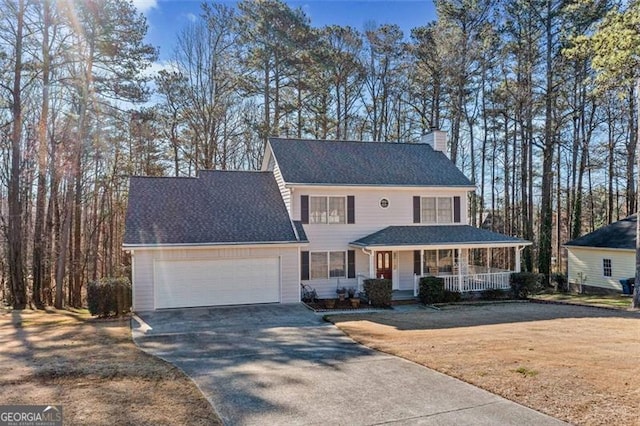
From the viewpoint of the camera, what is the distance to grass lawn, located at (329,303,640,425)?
19.5ft

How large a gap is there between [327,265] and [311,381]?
9.95 meters

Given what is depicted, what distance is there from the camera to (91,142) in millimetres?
19594

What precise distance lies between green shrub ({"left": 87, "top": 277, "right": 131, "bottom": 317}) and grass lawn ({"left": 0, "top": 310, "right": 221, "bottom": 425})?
2.20m

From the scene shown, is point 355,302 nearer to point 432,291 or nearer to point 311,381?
point 432,291

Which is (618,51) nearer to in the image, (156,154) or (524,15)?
(524,15)

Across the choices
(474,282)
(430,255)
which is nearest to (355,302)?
(430,255)

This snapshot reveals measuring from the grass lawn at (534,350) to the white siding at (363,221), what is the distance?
3.35 m

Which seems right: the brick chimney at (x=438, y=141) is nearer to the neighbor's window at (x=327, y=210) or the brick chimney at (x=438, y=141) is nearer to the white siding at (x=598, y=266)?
the neighbor's window at (x=327, y=210)

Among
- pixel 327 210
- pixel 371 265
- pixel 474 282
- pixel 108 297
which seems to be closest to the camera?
pixel 108 297

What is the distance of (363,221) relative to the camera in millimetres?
17438

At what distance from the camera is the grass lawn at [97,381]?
545 centimetres

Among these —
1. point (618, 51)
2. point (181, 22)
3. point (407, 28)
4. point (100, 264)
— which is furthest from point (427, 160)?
point (100, 264)

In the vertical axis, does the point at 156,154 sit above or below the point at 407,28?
below

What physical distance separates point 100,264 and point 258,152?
14.1 metres
